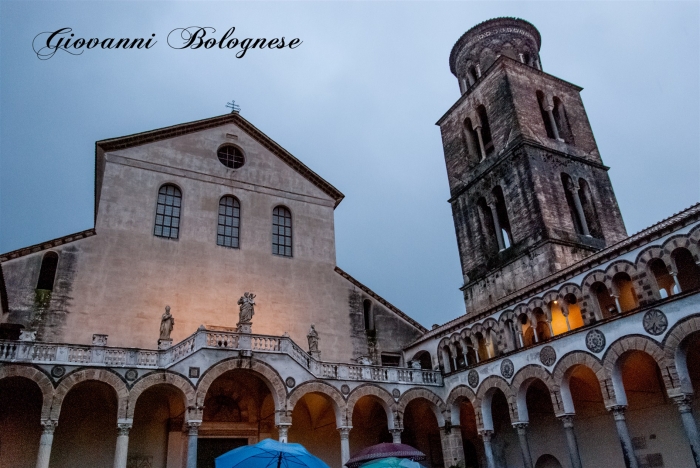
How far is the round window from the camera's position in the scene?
27484mm

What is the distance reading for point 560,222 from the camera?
25.3 meters

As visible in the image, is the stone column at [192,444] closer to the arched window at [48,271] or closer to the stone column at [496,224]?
the arched window at [48,271]

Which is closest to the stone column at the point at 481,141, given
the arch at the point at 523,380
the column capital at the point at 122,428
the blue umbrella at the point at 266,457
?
the arch at the point at 523,380

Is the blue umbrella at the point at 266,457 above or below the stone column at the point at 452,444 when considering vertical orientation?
below

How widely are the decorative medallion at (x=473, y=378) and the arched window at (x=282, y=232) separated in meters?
10.4

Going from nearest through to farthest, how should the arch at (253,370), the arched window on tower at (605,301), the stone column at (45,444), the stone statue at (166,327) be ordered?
1. the stone column at (45,444)
2. the arch at (253,370)
3. the arched window on tower at (605,301)
4. the stone statue at (166,327)

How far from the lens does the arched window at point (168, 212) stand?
24125 millimetres

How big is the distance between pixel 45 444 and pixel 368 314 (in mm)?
15314

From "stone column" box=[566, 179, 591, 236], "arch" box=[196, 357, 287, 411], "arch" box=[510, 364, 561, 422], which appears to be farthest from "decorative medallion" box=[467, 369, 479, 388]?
"stone column" box=[566, 179, 591, 236]

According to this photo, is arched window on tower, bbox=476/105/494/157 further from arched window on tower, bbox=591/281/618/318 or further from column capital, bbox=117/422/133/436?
column capital, bbox=117/422/133/436

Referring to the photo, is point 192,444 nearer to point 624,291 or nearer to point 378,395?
point 378,395

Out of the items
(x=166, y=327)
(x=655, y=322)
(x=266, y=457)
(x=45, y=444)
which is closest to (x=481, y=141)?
(x=655, y=322)

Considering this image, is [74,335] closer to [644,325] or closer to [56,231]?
[644,325]

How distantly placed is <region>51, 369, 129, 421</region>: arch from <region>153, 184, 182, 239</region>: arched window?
8009 mm
